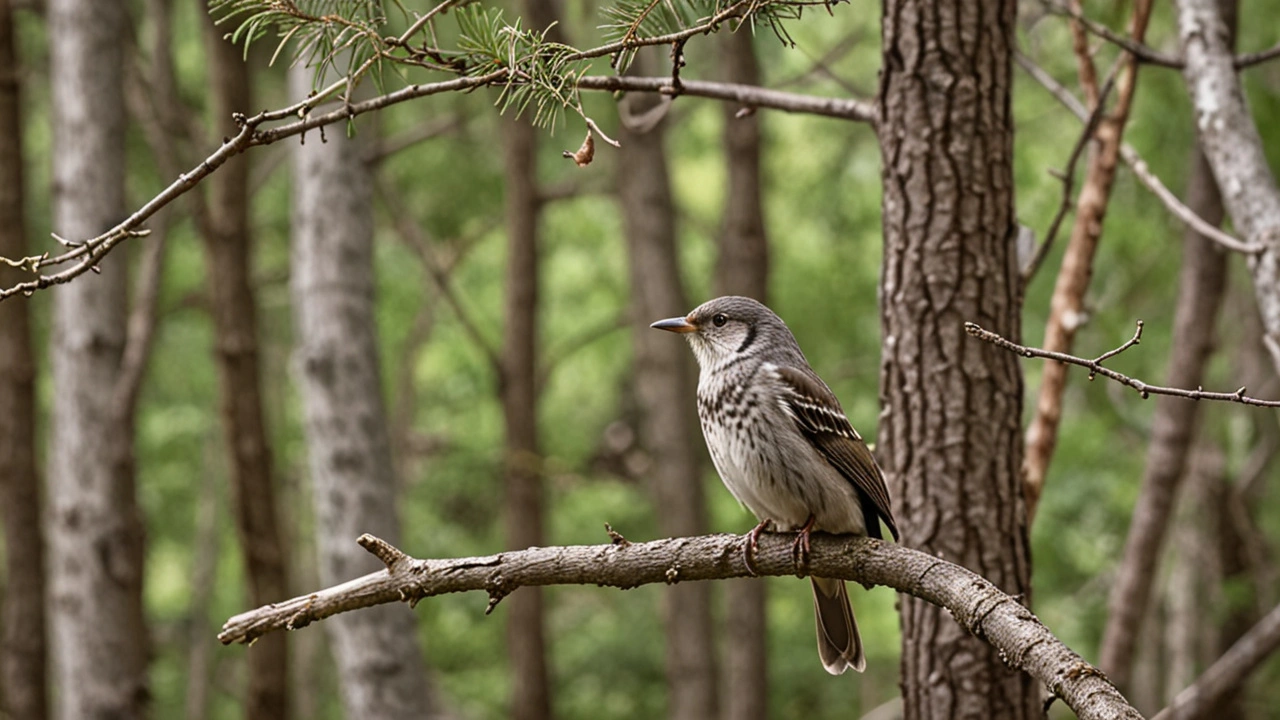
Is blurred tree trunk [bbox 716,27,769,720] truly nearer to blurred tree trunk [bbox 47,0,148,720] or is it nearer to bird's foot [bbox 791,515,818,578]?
blurred tree trunk [bbox 47,0,148,720]

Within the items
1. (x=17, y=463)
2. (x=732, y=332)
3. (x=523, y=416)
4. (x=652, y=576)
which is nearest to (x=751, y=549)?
(x=652, y=576)

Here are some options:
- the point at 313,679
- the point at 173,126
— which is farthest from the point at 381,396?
the point at 313,679

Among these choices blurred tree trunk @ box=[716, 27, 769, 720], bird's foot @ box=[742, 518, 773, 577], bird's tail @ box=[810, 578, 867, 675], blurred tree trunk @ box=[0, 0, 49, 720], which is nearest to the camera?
bird's foot @ box=[742, 518, 773, 577]

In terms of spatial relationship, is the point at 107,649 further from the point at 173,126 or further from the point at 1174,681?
the point at 1174,681

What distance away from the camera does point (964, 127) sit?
4062 mm

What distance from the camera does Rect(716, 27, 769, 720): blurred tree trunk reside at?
8.06m

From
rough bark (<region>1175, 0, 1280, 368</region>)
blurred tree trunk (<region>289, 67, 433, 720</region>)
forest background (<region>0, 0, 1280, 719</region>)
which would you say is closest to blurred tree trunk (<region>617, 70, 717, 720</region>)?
forest background (<region>0, 0, 1280, 719</region>)

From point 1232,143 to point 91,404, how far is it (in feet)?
18.0

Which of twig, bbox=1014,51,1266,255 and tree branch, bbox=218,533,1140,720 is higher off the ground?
twig, bbox=1014,51,1266,255

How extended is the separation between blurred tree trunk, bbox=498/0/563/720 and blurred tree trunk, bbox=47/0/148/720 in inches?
107

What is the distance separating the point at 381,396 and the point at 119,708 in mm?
2091

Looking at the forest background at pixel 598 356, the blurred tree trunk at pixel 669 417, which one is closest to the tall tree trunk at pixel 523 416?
the forest background at pixel 598 356

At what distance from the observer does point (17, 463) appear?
24.4 ft

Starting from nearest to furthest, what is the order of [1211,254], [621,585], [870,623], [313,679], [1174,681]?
[621,585], [1211,254], [1174,681], [870,623], [313,679]
